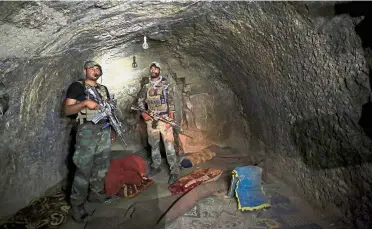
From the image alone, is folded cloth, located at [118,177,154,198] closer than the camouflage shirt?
Yes

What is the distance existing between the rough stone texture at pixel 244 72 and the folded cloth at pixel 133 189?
1247 millimetres

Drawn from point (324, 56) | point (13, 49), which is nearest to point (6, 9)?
point (13, 49)

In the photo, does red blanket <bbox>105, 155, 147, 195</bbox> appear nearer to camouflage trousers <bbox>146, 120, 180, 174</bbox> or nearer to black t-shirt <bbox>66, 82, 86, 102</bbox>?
camouflage trousers <bbox>146, 120, 180, 174</bbox>

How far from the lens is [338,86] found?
281 centimetres

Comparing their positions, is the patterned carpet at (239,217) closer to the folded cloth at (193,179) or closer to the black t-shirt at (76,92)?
the folded cloth at (193,179)

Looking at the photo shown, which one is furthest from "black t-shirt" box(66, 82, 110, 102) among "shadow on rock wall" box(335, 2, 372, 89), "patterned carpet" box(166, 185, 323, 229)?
"shadow on rock wall" box(335, 2, 372, 89)

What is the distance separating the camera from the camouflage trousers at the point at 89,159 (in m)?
3.69

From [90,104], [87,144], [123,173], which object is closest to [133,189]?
[123,173]

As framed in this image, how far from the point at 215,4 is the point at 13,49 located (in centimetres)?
242

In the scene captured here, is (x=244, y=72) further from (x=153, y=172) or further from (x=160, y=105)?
(x=153, y=172)

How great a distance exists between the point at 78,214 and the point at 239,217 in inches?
87.2

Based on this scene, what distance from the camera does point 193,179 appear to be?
14.9ft

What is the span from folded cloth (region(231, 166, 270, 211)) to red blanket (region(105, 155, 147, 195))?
1.80m

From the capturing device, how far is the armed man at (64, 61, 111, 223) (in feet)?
11.9
